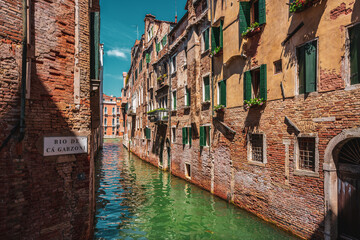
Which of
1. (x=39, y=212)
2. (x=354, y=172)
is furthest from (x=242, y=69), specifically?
(x=39, y=212)

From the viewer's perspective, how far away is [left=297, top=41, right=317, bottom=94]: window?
23.1 feet

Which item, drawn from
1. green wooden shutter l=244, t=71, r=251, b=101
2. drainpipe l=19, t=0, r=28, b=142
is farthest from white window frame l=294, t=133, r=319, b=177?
drainpipe l=19, t=0, r=28, b=142

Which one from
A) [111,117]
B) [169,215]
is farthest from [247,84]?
[111,117]

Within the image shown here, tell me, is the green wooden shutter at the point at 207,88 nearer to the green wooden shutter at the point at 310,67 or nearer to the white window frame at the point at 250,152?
the white window frame at the point at 250,152

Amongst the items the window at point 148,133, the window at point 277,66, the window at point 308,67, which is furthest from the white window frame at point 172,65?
the window at point 308,67

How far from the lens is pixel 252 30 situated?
9.22m

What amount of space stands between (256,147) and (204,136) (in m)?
4.23

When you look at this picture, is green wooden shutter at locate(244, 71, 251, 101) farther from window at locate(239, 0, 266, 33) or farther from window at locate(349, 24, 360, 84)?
window at locate(349, 24, 360, 84)

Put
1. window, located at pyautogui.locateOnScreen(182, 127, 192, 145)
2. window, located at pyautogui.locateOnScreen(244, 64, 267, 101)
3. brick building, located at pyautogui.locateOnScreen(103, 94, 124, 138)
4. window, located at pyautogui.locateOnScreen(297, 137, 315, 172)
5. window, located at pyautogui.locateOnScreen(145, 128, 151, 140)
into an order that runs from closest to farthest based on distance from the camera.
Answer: window, located at pyautogui.locateOnScreen(297, 137, 315, 172) → window, located at pyautogui.locateOnScreen(244, 64, 267, 101) → window, located at pyautogui.locateOnScreen(182, 127, 192, 145) → window, located at pyautogui.locateOnScreen(145, 128, 151, 140) → brick building, located at pyautogui.locateOnScreen(103, 94, 124, 138)

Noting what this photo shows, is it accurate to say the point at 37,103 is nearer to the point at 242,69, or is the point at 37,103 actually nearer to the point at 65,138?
the point at 65,138

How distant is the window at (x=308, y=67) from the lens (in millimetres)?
7027

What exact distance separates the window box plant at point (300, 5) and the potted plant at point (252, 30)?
1.64 meters

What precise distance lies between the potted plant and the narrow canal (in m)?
7.10

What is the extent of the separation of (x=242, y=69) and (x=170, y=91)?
30.0 ft
